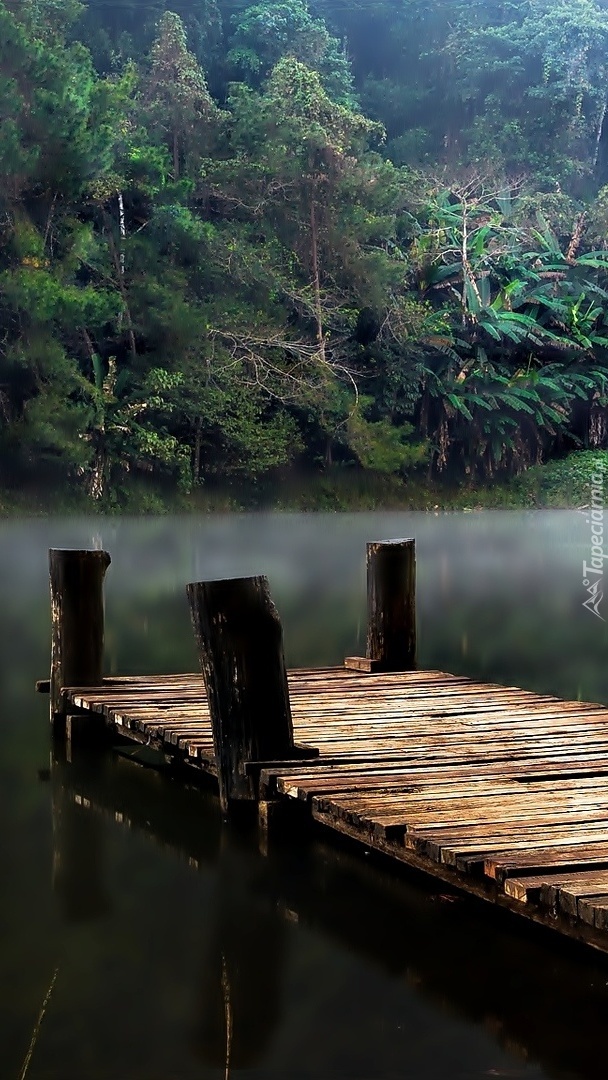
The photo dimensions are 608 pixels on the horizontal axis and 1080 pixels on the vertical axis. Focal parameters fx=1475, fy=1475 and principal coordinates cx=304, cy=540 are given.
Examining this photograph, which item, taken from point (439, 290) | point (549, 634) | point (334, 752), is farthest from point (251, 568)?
point (439, 290)

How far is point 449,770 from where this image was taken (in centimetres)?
468

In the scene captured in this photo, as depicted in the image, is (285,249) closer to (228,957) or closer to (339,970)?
(228,957)

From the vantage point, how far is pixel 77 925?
3926mm

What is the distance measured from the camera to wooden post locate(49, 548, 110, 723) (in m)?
6.49

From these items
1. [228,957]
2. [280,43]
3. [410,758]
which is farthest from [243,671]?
[280,43]

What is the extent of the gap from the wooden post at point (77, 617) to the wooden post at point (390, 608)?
138 centimetres

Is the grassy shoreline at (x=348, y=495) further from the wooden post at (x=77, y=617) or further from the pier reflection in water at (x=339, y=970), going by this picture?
the pier reflection in water at (x=339, y=970)

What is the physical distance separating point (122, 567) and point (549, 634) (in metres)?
6.77

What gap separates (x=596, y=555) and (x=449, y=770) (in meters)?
16.7

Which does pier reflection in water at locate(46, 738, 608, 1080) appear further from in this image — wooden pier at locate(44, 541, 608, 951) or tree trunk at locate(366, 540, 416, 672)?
tree trunk at locate(366, 540, 416, 672)

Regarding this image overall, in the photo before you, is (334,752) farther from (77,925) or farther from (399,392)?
(399,392)

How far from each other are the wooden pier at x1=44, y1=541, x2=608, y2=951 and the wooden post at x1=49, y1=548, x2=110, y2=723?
0.35 ft

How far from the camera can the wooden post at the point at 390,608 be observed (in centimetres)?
717

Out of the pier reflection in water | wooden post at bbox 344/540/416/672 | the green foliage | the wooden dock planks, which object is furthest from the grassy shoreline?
the pier reflection in water
